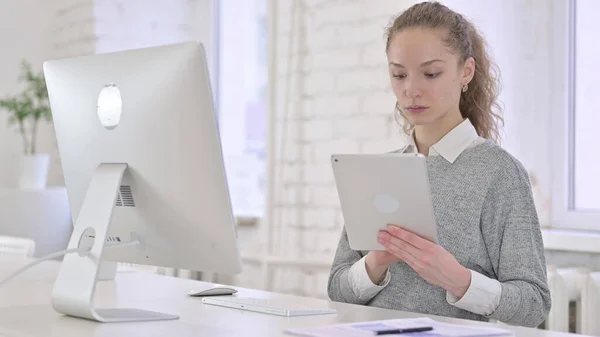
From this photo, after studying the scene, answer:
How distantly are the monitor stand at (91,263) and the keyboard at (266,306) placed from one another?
16cm

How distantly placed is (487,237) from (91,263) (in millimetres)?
783

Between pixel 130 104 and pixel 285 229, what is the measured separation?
64.5 inches

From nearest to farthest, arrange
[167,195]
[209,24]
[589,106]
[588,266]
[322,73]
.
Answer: [167,195] < [588,266] < [589,106] < [322,73] < [209,24]

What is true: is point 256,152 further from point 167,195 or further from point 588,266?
point 167,195

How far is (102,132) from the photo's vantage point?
5.58 ft

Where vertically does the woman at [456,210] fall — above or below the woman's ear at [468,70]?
below

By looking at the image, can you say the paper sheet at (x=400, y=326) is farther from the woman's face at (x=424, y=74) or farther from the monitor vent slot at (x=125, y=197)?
the woman's face at (x=424, y=74)

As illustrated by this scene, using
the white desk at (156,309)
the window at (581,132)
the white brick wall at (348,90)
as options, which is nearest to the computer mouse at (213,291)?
the white desk at (156,309)

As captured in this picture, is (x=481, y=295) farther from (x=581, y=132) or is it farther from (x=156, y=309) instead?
A: (x=581, y=132)

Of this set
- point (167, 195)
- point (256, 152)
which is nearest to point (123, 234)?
point (167, 195)

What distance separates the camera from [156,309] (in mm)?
1755

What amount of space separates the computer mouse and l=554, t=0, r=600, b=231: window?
4.14 feet

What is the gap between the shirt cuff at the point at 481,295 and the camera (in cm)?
174

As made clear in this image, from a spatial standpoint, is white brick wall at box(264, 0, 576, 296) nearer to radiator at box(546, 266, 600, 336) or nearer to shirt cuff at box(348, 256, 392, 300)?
radiator at box(546, 266, 600, 336)
